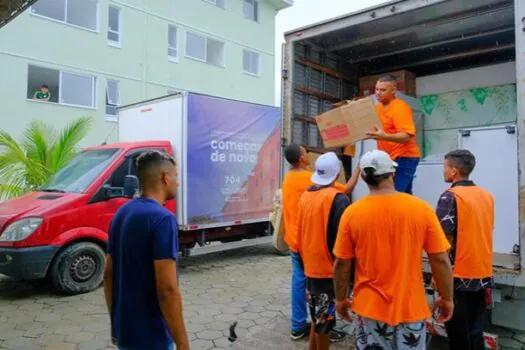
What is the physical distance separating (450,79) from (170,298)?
17.5 ft

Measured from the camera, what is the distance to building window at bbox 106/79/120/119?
15922 millimetres

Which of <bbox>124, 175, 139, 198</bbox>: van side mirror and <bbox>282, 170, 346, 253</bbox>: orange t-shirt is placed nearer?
<bbox>282, 170, 346, 253</bbox>: orange t-shirt

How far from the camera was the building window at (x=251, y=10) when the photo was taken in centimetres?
2088

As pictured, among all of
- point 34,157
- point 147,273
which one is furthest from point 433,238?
point 34,157

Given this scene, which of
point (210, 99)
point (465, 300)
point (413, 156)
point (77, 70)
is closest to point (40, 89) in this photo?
point (77, 70)

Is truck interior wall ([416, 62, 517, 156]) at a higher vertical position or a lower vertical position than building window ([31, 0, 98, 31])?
lower

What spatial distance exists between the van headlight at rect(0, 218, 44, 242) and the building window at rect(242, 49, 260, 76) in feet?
53.0

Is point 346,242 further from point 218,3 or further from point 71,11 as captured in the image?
point 218,3

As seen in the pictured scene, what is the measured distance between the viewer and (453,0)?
399cm

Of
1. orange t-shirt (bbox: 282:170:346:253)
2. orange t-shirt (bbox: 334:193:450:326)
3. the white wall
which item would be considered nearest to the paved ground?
orange t-shirt (bbox: 282:170:346:253)

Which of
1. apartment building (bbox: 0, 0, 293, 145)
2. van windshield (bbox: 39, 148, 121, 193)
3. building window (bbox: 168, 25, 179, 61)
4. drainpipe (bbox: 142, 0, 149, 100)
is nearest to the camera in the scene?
van windshield (bbox: 39, 148, 121, 193)

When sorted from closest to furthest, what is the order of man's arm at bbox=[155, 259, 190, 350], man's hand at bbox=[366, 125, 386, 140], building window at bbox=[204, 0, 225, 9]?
man's arm at bbox=[155, 259, 190, 350]
man's hand at bbox=[366, 125, 386, 140]
building window at bbox=[204, 0, 225, 9]

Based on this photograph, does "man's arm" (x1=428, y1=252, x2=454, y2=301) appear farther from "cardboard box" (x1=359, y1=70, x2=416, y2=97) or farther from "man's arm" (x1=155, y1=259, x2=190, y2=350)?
"cardboard box" (x1=359, y1=70, x2=416, y2=97)

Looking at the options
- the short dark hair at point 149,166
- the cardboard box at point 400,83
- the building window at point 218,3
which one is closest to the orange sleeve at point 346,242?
the short dark hair at point 149,166
